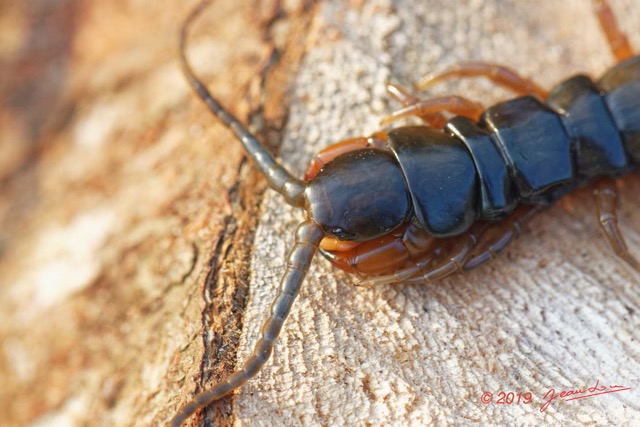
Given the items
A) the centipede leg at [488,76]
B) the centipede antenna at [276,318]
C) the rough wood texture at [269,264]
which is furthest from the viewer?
the centipede leg at [488,76]

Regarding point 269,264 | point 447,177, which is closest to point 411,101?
point 447,177

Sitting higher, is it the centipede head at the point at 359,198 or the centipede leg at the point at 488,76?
the centipede head at the point at 359,198

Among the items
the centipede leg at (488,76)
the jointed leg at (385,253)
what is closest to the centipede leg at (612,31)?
the centipede leg at (488,76)

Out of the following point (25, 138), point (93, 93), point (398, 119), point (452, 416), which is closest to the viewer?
point (452, 416)

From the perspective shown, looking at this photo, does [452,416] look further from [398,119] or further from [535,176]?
[398,119]

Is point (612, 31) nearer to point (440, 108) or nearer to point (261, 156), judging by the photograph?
point (440, 108)

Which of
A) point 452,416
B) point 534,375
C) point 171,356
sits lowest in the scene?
point 534,375

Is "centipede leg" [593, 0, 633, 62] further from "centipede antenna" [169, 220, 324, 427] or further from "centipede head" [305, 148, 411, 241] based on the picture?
"centipede antenna" [169, 220, 324, 427]

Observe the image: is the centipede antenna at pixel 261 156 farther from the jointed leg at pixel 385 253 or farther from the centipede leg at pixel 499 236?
the centipede leg at pixel 499 236

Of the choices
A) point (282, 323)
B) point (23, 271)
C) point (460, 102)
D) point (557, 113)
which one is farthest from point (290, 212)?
point (23, 271)

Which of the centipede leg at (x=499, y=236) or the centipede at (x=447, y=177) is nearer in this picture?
the centipede at (x=447, y=177)
